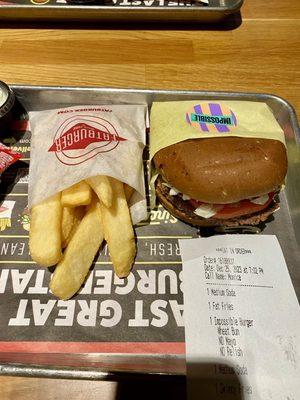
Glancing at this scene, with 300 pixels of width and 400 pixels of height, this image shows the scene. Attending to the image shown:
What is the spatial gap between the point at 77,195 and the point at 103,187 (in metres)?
0.09

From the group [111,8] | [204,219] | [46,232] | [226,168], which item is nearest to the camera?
[46,232]

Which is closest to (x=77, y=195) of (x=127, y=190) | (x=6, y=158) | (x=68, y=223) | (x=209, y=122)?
(x=68, y=223)

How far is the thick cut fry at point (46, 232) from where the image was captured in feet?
3.51

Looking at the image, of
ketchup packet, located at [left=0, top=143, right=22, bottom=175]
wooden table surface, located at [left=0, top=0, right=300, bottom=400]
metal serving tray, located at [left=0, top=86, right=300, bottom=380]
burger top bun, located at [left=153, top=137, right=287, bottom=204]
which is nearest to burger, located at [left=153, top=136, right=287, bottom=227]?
burger top bun, located at [left=153, top=137, right=287, bottom=204]

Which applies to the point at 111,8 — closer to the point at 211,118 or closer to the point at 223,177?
the point at 211,118

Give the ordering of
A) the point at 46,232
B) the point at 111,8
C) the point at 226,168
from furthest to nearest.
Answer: the point at 111,8, the point at 226,168, the point at 46,232

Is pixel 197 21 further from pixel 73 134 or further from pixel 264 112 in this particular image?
pixel 73 134

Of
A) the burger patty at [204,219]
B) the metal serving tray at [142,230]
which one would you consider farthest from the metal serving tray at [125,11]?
the burger patty at [204,219]

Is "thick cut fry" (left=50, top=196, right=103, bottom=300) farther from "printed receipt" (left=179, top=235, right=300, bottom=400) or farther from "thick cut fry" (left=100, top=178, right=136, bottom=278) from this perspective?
"printed receipt" (left=179, top=235, right=300, bottom=400)

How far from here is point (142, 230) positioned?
135 centimetres

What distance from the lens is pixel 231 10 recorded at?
2.00 meters

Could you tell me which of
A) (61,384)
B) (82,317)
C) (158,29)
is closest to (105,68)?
(158,29)

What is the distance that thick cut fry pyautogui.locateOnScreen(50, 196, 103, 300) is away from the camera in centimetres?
110

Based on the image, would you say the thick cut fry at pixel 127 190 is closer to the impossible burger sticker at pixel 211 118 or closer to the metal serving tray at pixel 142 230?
the metal serving tray at pixel 142 230
